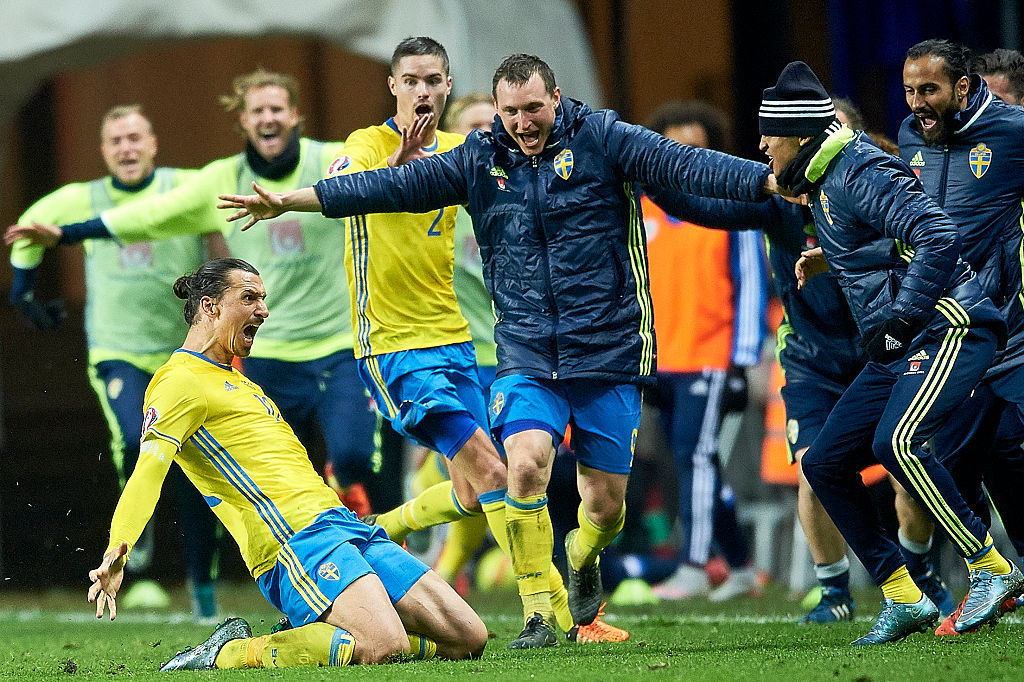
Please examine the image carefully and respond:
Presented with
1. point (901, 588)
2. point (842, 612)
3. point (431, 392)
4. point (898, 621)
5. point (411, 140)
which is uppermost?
point (411, 140)

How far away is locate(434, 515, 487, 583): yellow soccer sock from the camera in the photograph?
6.66m

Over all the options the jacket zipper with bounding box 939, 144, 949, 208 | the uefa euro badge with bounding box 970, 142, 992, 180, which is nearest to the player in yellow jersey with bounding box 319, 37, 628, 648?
the jacket zipper with bounding box 939, 144, 949, 208

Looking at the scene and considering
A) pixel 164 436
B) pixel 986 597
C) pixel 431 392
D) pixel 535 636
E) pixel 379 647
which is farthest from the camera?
pixel 431 392

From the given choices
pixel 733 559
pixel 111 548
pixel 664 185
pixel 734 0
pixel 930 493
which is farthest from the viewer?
pixel 734 0

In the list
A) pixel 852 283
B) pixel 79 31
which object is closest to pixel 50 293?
pixel 79 31

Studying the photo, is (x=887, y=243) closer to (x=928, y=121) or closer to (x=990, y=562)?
(x=928, y=121)

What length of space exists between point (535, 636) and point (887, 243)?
1920 mm

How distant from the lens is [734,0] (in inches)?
353

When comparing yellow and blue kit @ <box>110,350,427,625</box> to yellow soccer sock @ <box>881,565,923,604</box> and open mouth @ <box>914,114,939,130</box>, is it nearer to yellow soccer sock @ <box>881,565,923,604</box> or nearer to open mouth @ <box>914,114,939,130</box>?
yellow soccer sock @ <box>881,565,923,604</box>

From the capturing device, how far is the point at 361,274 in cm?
625

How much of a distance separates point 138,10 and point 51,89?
71cm

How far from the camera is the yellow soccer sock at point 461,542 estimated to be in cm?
666

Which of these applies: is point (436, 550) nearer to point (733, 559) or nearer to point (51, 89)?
point (733, 559)

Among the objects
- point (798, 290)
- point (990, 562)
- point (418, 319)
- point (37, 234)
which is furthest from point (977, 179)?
point (37, 234)
